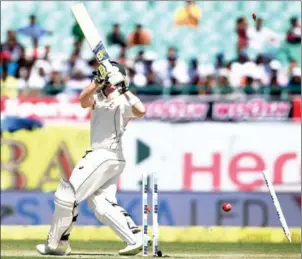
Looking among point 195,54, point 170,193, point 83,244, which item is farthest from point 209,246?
point 195,54

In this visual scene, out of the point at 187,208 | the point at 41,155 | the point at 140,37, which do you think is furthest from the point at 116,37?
the point at 187,208

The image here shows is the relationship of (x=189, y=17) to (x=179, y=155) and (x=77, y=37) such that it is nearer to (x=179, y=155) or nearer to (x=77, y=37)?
(x=77, y=37)

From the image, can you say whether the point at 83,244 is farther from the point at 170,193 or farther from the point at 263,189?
the point at 263,189

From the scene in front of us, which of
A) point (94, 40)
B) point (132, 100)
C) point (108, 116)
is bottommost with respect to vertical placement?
point (108, 116)

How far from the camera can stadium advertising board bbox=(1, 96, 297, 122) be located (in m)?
12.2

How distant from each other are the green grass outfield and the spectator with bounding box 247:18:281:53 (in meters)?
3.53

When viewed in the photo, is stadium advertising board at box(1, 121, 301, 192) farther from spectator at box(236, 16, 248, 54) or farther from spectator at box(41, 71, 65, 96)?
spectator at box(236, 16, 248, 54)

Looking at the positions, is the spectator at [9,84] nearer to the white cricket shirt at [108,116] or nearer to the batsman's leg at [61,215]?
the white cricket shirt at [108,116]

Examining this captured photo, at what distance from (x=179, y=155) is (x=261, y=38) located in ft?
7.55

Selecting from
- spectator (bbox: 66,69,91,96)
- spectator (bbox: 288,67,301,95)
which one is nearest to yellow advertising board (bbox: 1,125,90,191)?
spectator (bbox: 66,69,91,96)

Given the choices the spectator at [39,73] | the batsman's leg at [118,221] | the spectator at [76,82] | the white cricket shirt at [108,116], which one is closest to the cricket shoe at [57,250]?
the batsman's leg at [118,221]

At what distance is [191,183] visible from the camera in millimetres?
12320

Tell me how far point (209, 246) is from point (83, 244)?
3.95 feet

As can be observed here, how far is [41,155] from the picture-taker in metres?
12.3
